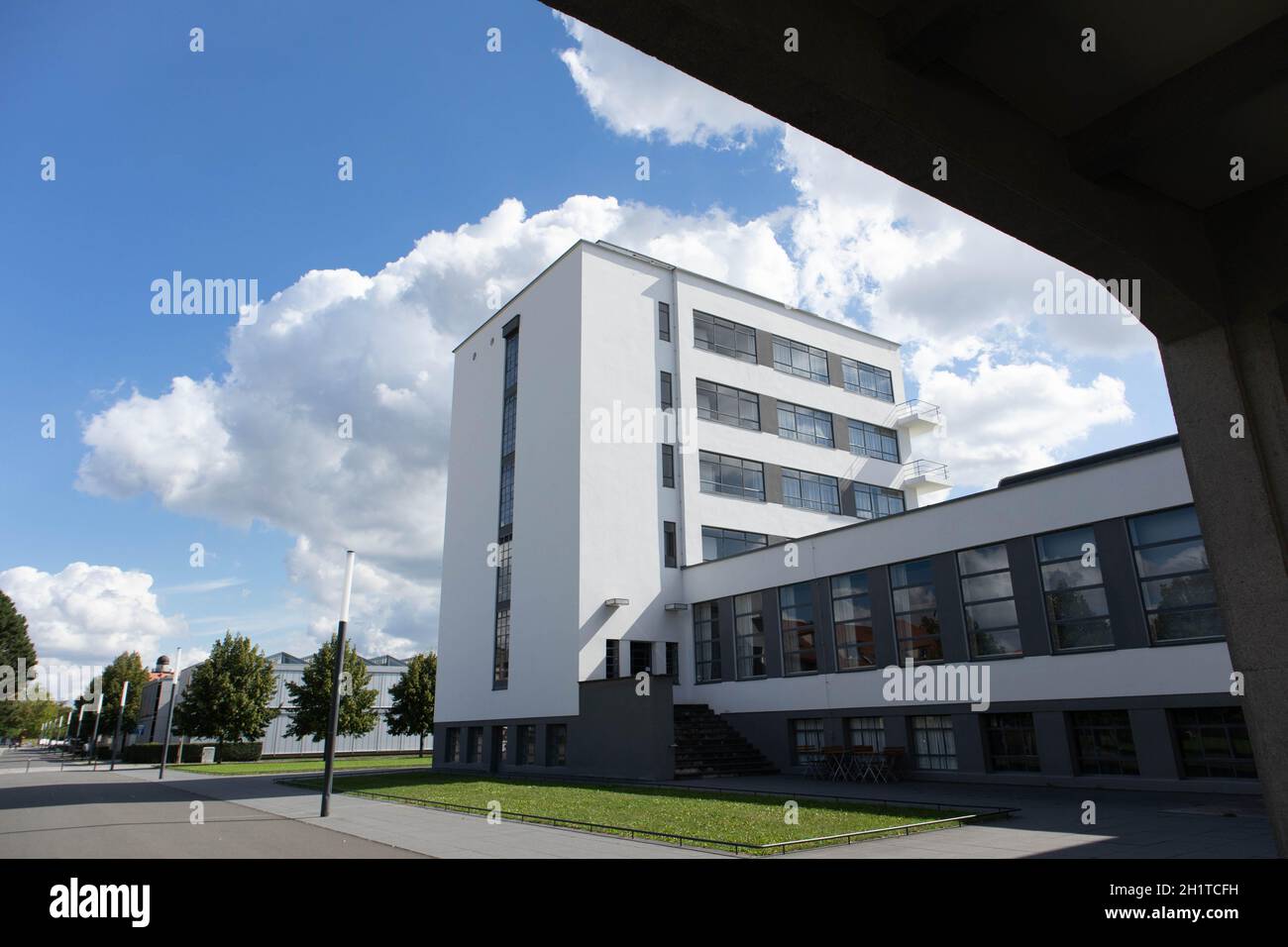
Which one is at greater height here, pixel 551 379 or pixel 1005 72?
pixel 551 379

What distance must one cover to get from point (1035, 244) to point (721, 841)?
869 centimetres

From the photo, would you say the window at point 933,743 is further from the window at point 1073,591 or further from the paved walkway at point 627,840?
the window at point 1073,591

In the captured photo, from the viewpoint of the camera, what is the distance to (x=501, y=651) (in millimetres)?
33000

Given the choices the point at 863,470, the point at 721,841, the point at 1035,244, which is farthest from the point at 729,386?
the point at 1035,244

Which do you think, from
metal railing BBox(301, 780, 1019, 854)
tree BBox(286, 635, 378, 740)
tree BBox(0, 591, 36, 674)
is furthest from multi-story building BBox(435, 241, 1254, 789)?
tree BBox(0, 591, 36, 674)

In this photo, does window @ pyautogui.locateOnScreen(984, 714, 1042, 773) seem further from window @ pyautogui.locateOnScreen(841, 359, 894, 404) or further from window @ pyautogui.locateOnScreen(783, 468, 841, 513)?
window @ pyautogui.locateOnScreen(841, 359, 894, 404)

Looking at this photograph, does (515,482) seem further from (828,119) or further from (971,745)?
(828,119)

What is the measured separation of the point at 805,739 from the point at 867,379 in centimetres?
2143

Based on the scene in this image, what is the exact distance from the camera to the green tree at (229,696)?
156ft

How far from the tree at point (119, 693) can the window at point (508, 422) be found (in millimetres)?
57897

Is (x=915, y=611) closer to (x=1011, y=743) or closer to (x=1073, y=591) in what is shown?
(x=1011, y=743)

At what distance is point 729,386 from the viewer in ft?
113

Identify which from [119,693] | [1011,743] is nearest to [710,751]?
[1011,743]
